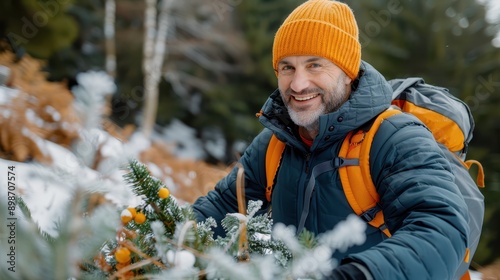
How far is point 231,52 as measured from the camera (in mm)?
→ 14766

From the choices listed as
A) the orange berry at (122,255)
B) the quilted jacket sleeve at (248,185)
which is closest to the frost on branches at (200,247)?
the orange berry at (122,255)

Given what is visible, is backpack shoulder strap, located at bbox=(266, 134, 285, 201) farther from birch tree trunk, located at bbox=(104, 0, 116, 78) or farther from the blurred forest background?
birch tree trunk, located at bbox=(104, 0, 116, 78)

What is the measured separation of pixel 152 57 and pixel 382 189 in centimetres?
1392

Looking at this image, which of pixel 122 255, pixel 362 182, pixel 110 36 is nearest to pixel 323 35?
pixel 362 182

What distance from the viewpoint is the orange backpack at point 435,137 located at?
171 centimetres

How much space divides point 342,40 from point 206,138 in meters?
13.5

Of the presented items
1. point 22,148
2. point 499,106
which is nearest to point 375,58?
point 499,106

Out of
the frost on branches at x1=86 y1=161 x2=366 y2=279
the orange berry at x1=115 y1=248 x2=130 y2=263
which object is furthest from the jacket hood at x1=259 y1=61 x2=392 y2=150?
the orange berry at x1=115 y1=248 x2=130 y2=263

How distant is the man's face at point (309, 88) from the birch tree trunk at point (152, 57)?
463 inches

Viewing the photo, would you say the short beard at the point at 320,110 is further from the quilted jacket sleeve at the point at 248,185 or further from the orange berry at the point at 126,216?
the orange berry at the point at 126,216

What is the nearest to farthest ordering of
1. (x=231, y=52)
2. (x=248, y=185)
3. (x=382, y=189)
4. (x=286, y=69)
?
(x=382, y=189)
(x=286, y=69)
(x=248, y=185)
(x=231, y=52)

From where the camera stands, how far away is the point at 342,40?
6.72ft

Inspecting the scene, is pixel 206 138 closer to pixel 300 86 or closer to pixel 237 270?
pixel 300 86

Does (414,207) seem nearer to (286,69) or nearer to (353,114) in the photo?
(353,114)
